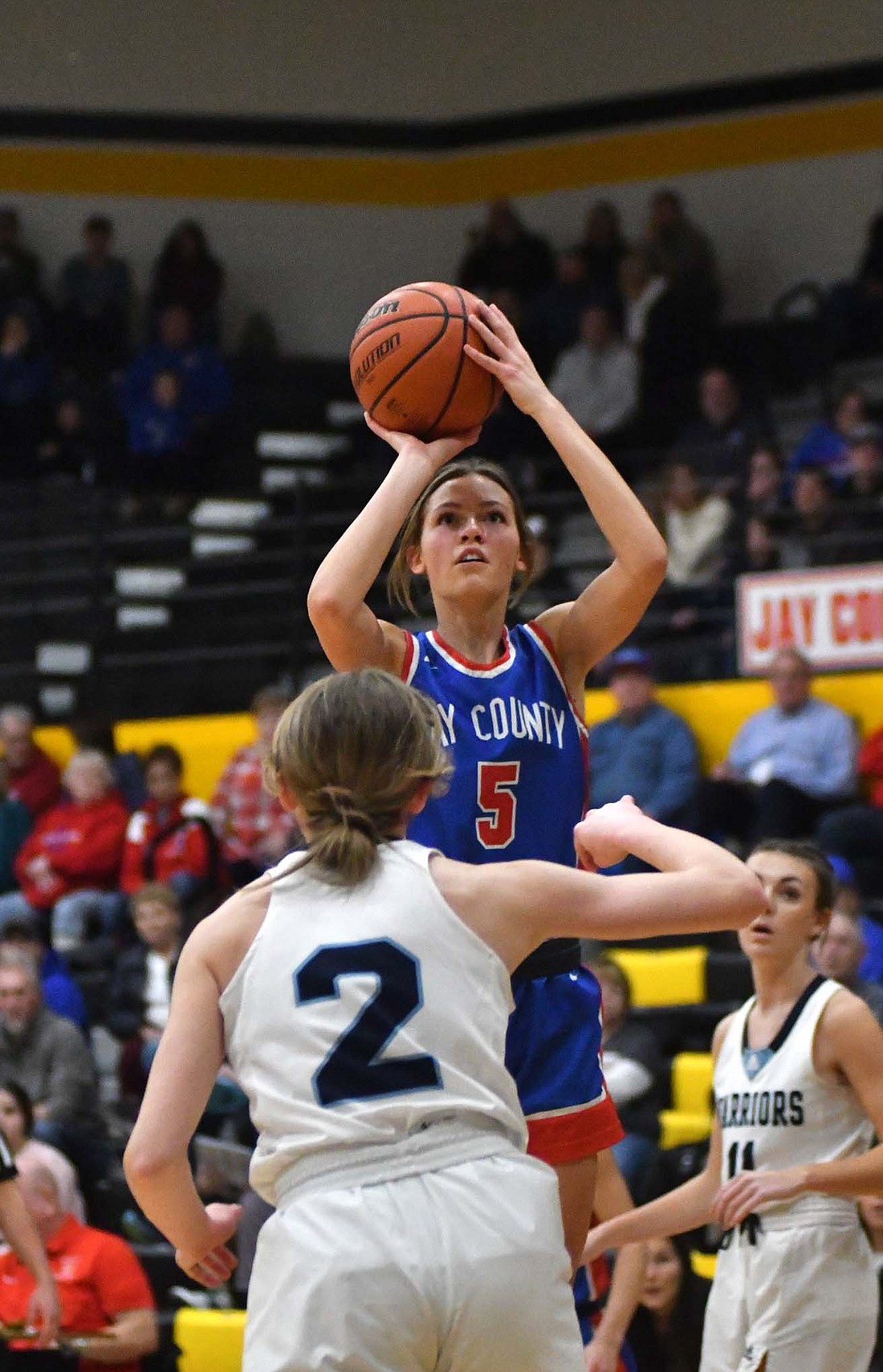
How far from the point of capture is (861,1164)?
16.1 feet

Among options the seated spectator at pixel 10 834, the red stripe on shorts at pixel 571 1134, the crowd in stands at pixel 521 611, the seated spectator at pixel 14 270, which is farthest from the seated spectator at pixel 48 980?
the seated spectator at pixel 14 270

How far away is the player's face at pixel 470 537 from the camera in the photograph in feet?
14.3

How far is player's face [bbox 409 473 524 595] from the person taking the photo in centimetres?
437

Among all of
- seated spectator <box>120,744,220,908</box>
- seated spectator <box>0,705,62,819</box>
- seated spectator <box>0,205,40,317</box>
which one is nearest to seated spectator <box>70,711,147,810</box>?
seated spectator <box>0,705,62,819</box>

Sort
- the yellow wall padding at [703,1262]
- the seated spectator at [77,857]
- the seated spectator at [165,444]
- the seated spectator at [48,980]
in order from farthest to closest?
1. the seated spectator at [165,444]
2. the seated spectator at [77,857]
3. the seated spectator at [48,980]
4. the yellow wall padding at [703,1262]

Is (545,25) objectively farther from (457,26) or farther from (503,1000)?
(503,1000)

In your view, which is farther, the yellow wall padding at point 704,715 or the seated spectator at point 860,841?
the yellow wall padding at point 704,715

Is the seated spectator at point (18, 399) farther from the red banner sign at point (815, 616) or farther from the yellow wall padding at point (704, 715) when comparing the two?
the red banner sign at point (815, 616)

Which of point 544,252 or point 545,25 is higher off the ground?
point 545,25

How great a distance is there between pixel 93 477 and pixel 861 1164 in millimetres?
10813

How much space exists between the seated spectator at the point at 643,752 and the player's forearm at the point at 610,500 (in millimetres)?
5710

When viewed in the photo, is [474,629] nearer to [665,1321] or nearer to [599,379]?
[665,1321]

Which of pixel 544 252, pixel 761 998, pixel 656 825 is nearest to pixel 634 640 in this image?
pixel 544 252

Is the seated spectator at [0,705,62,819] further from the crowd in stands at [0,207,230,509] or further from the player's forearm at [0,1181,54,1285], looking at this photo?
the player's forearm at [0,1181,54,1285]
